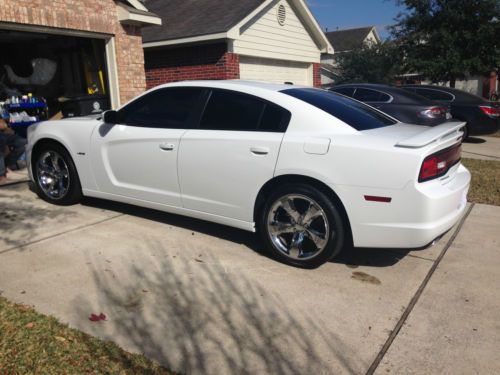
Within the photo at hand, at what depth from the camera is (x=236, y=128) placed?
422 centimetres

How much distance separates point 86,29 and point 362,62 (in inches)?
933

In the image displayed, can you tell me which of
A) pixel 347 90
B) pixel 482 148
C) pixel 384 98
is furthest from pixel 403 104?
pixel 482 148

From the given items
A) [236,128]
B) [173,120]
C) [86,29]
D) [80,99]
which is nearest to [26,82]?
[80,99]

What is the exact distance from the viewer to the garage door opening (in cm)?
979

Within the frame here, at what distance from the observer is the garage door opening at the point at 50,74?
9.79 metres

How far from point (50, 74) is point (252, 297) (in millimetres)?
10159

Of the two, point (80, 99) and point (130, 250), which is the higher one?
point (80, 99)

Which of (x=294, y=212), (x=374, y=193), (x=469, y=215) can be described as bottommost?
(x=469, y=215)

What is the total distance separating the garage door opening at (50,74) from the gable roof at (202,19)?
2.25 meters

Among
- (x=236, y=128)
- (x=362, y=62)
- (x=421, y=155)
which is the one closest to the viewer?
(x=421, y=155)

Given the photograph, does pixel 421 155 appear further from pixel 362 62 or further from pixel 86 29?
pixel 362 62

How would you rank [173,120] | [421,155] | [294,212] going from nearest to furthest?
[421,155] → [294,212] → [173,120]

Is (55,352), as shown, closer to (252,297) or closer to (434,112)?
(252,297)

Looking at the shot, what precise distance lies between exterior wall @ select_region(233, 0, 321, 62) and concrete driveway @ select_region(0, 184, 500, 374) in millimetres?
8906
